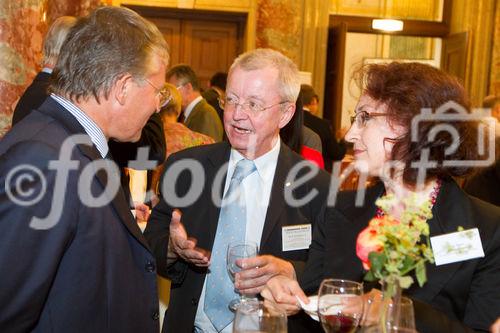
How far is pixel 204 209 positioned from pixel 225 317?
17.4 inches

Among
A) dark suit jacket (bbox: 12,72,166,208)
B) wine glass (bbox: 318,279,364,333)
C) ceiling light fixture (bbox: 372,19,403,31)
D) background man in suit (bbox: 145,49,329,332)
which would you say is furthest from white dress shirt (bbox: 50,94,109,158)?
ceiling light fixture (bbox: 372,19,403,31)

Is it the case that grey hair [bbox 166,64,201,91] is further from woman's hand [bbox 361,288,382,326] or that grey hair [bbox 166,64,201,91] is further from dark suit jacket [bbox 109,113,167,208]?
woman's hand [bbox 361,288,382,326]

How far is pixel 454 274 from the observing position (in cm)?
192

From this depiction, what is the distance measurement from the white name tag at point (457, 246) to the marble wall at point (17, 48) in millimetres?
2605

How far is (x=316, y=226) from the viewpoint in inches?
91.6

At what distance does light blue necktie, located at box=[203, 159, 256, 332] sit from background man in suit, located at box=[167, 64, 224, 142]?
3.45m

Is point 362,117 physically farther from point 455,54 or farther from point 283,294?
point 455,54

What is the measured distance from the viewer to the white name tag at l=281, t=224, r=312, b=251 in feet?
8.00

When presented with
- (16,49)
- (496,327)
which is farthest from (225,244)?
(16,49)

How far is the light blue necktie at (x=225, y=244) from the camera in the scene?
2330 mm

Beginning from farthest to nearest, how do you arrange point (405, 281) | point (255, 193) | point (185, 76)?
point (185, 76)
point (255, 193)
point (405, 281)

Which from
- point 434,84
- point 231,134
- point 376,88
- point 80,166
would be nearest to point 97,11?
point 80,166

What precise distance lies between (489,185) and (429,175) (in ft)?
7.47

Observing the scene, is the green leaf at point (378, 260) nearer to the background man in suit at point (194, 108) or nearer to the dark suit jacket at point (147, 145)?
the dark suit jacket at point (147, 145)
